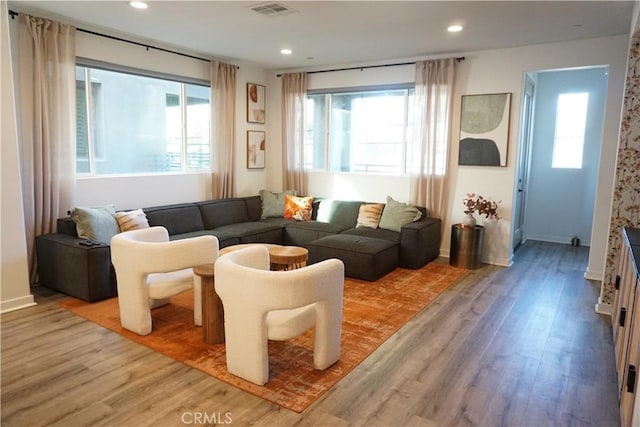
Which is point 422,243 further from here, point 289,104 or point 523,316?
point 289,104

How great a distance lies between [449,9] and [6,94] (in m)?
3.66

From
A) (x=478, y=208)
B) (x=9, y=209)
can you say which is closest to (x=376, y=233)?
(x=478, y=208)

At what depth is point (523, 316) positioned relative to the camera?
3.68 m

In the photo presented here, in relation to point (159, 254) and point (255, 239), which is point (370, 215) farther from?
point (159, 254)

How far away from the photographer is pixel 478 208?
5.12m

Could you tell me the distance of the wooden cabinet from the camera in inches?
76.9

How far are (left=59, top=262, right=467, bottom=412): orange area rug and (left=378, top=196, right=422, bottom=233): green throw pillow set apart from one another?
0.83 m

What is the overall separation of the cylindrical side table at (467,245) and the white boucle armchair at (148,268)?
10.0 feet

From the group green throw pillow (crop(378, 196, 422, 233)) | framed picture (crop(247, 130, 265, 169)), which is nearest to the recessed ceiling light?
framed picture (crop(247, 130, 265, 169))

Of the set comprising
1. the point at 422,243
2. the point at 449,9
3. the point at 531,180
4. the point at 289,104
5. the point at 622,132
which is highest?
the point at 449,9

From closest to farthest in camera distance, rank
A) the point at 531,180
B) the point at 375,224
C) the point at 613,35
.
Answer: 1. the point at 613,35
2. the point at 375,224
3. the point at 531,180

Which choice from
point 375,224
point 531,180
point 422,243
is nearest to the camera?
point 422,243

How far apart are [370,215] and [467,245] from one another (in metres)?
1.24

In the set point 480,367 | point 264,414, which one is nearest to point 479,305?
point 480,367
